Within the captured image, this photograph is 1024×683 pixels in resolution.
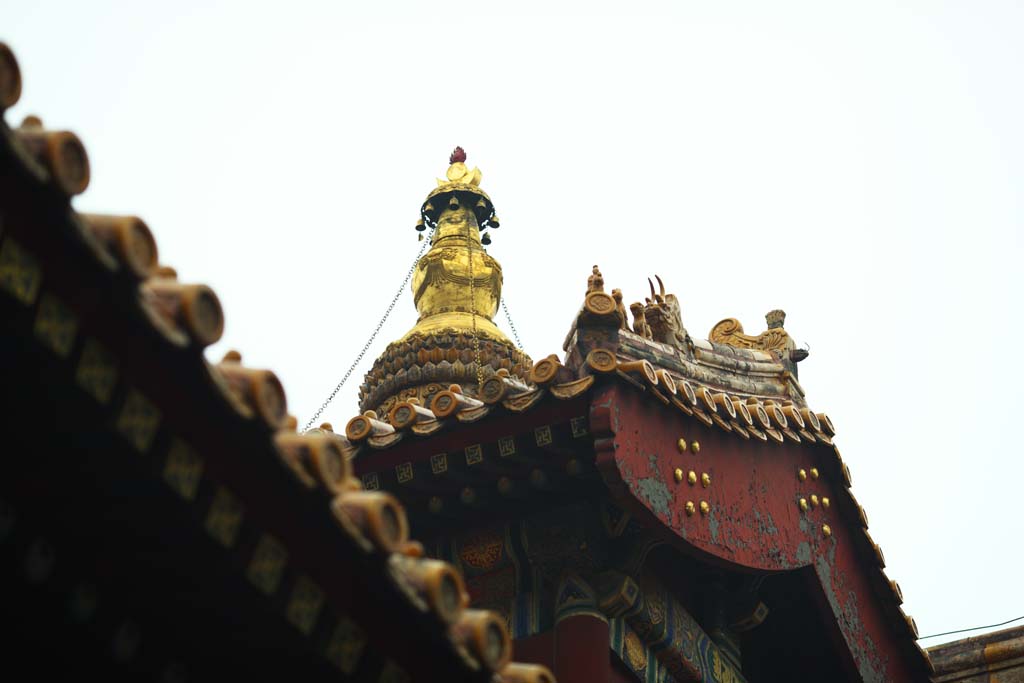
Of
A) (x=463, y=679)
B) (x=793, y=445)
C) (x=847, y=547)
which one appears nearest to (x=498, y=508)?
(x=793, y=445)

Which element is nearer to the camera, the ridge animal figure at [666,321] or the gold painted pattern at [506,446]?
the gold painted pattern at [506,446]

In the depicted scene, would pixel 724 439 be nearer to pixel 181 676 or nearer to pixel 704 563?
pixel 704 563

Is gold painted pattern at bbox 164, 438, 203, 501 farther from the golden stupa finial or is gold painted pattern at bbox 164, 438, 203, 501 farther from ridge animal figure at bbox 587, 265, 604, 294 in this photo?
the golden stupa finial

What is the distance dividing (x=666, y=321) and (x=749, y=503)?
1454 mm

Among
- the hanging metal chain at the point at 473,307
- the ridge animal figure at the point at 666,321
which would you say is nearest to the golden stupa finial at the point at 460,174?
the hanging metal chain at the point at 473,307

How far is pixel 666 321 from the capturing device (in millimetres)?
10250

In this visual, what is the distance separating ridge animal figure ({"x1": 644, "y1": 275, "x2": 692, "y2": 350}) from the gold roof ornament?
1850 mm

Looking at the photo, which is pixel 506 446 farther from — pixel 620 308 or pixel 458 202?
pixel 458 202

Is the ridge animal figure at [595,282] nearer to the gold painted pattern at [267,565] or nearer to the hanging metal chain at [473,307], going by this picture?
the hanging metal chain at [473,307]

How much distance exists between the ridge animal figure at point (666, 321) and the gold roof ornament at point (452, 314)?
1.85 m

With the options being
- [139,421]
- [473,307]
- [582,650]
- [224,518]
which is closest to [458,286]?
[473,307]

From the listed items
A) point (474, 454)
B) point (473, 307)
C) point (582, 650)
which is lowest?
point (582, 650)

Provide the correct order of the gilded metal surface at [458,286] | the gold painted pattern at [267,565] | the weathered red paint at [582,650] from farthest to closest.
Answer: the gilded metal surface at [458,286], the weathered red paint at [582,650], the gold painted pattern at [267,565]

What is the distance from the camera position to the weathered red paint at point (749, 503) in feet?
29.2
